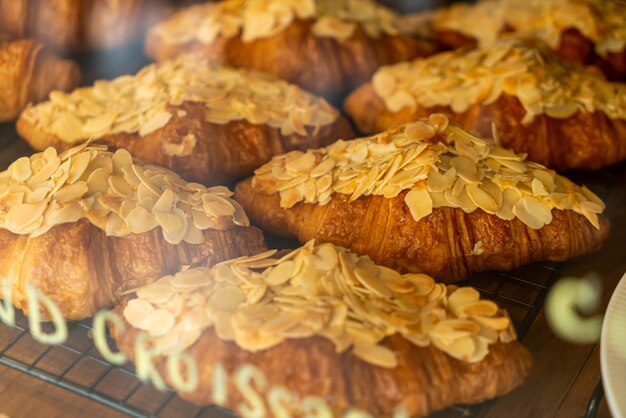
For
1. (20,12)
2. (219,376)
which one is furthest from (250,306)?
(20,12)

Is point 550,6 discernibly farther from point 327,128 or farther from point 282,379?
point 282,379

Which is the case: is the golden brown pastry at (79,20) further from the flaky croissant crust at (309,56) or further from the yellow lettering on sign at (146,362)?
the yellow lettering on sign at (146,362)

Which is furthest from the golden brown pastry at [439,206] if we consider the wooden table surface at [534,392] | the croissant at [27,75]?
the croissant at [27,75]

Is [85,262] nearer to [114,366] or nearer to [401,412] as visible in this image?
[114,366]

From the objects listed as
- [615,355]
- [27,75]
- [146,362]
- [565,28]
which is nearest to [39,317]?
[146,362]

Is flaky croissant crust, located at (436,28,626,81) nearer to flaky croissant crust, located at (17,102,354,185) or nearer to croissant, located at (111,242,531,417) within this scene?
flaky croissant crust, located at (17,102,354,185)
